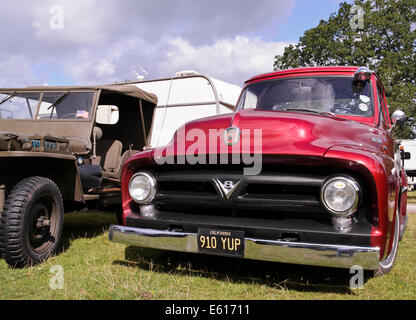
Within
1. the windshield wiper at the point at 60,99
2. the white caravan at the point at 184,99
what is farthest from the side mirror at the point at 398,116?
the windshield wiper at the point at 60,99

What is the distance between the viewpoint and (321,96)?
3.73m

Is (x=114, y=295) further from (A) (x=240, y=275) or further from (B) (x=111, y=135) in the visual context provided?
(B) (x=111, y=135)

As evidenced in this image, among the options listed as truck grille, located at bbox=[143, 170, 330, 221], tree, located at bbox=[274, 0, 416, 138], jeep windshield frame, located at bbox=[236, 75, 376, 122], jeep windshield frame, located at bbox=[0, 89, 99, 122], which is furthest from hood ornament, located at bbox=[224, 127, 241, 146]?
tree, located at bbox=[274, 0, 416, 138]

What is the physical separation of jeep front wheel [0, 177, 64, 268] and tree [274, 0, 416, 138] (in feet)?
76.4

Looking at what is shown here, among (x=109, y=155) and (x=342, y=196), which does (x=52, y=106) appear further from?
(x=342, y=196)

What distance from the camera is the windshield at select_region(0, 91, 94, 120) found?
17.1 ft

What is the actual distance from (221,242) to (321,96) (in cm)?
187

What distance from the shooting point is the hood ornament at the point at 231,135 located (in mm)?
2822

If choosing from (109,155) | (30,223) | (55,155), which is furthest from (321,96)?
(109,155)


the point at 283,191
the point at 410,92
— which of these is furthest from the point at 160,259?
the point at 410,92

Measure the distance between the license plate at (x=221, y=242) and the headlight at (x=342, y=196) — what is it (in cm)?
63

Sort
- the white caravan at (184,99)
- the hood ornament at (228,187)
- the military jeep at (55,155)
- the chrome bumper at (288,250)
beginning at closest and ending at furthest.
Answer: the chrome bumper at (288,250) → the hood ornament at (228,187) → the military jeep at (55,155) → the white caravan at (184,99)

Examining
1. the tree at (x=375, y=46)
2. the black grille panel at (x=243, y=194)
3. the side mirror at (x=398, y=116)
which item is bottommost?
the black grille panel at (x=243, y=194)

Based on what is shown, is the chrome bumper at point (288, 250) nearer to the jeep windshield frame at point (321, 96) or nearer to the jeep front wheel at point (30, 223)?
the jeep front wheel at point (30, 223)
